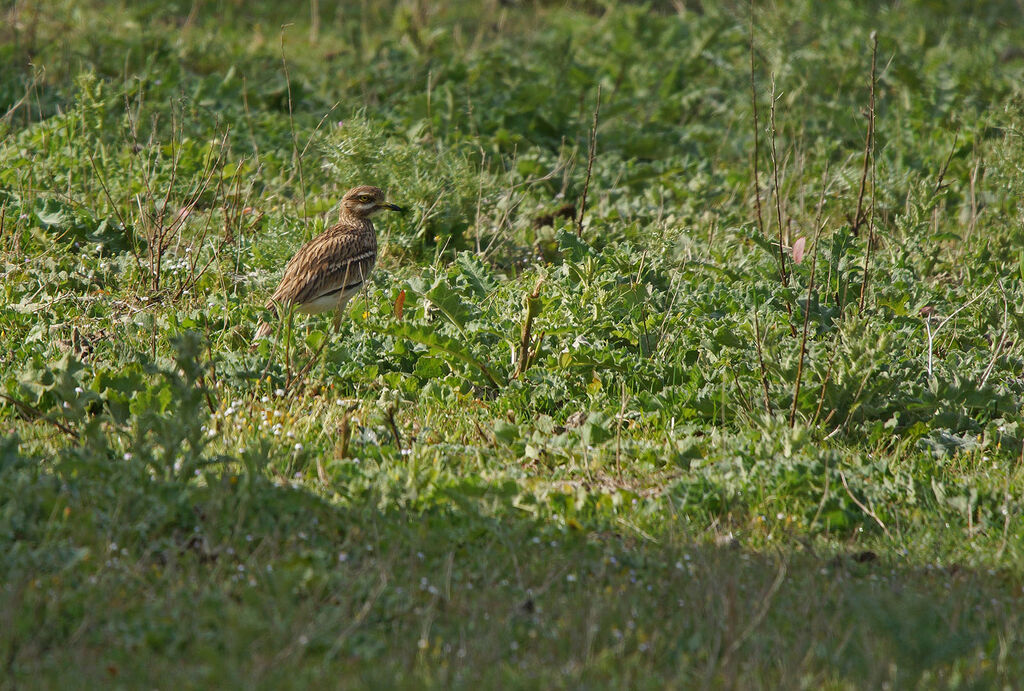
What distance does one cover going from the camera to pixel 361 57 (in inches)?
461

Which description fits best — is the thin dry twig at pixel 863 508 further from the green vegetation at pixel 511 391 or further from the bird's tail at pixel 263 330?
the bird's tail at pixel 263 330

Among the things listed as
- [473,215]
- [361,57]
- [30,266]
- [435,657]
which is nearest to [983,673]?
[435,657]

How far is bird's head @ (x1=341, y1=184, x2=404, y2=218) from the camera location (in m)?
7.56

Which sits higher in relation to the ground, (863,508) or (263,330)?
(863,508)

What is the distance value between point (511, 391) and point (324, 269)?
4.71ft

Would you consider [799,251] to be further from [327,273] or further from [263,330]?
[263,330]

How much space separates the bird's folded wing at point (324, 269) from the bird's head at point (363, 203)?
49cm

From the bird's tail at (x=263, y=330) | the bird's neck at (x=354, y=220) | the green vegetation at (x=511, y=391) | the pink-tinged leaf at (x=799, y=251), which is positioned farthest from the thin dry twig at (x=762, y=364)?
the bird's neck at (x=354, y=220)

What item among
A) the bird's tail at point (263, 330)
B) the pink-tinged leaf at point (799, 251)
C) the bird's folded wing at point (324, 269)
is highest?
the pink-tinged leaf at point (799, 251)

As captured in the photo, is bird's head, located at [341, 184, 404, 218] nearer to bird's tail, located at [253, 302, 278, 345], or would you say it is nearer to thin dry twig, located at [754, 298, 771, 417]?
bird's tail, located at [253, 302, 278, 345]

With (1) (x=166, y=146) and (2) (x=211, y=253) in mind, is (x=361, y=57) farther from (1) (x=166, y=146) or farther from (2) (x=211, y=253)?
(2) (x=211, y=253)

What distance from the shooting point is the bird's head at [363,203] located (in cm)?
756

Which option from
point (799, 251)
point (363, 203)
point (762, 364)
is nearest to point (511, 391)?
point (762, 364)

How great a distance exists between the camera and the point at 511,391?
6.14 m
